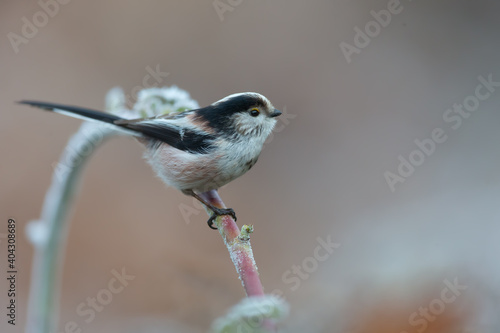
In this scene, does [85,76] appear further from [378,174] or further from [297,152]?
[378,174]

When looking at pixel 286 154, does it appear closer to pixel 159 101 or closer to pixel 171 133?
pixel 171 133

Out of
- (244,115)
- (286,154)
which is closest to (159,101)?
(244,115)

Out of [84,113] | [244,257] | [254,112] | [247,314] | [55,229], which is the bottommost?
[247,314]

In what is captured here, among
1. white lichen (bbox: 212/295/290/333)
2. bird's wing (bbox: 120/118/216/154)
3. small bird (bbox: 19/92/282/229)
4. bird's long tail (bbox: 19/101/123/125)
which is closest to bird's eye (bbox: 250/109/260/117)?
small bird (bbox: 19/92/282/229)

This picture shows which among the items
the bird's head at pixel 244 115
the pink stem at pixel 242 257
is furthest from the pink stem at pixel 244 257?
the bird's head at pixel 244 115

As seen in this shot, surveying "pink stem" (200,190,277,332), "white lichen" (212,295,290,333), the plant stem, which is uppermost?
the plant stem

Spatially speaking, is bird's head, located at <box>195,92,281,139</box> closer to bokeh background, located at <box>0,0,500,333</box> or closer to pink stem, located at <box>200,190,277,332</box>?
pink stem, located at <box>200,190,277,332</box>
